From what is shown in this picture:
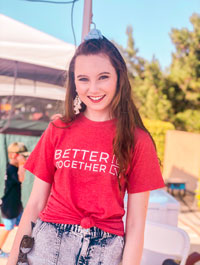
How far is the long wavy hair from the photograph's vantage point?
113 cm

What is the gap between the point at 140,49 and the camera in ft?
44.4

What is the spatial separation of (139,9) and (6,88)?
1539 centimetres

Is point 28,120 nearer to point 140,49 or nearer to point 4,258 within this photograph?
point 4,258

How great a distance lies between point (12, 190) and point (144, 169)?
2.52m

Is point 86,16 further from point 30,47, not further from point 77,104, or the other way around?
point 30,47

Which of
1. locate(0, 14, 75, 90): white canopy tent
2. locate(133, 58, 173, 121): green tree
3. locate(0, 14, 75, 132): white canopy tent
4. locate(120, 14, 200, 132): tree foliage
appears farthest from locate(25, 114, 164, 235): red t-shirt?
locate(133, 58, 173, 121): green tree

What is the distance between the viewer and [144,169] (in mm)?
1130

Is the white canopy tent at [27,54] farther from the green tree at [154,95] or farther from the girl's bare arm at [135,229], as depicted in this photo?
the green tree at [154,95]

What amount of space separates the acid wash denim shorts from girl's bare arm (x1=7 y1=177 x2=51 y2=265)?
0.09 metres

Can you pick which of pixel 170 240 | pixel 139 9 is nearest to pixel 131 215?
pixel 170 240

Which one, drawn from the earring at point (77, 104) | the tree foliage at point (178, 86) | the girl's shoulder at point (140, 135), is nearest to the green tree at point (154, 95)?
the tree foliage at point (178, 86)

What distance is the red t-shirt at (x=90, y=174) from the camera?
43.2 inches

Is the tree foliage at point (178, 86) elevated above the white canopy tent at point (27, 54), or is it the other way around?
the tree foliage at point (178, 86)

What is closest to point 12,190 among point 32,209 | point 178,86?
point 32,209
